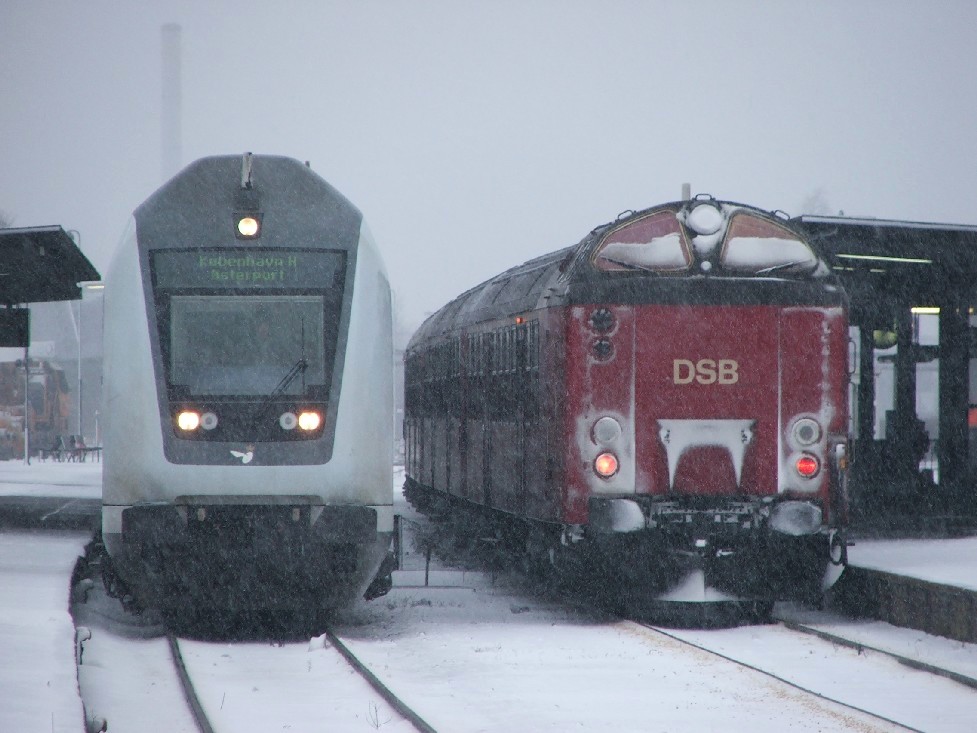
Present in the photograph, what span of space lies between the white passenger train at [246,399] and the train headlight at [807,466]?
3.23 metres

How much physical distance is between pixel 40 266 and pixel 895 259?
10.5m

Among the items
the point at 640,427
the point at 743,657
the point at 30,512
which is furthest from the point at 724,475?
the point at 30,512

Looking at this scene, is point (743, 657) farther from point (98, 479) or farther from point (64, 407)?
point (64, 407)

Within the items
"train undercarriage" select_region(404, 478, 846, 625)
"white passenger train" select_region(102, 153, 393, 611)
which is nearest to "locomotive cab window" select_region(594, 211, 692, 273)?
"train undercarriage" select_region(404, 478, 846, 625)

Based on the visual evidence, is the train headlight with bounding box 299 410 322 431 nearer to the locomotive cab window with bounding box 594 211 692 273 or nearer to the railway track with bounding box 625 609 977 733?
the locomotive cab window with bounding box 594 211 692 273

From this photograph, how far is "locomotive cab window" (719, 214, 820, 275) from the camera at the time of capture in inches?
459

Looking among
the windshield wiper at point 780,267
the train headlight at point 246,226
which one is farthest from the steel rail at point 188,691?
the windshield wiper at point 780,267

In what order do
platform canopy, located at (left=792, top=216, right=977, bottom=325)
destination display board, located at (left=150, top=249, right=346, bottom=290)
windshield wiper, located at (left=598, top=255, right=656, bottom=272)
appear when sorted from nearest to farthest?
destination display board, located at (left=150, top=249, right=346, bottom=290), windshield wiper, located at (left=598, top=255, right=656, bottom=272), platform canopy, located at (left=792, top=216, right=977, bottom=325)

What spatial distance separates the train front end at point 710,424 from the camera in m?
11.2

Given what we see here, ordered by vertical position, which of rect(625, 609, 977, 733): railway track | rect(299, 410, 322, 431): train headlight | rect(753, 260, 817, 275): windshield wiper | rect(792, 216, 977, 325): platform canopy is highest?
rect(792, 216, 977, 325): platform canopy

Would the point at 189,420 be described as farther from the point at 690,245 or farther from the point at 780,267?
the point at 780,267

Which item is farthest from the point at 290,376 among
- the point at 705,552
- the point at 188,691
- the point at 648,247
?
the point at 705,552

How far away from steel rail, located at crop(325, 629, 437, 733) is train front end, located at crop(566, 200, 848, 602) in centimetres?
219

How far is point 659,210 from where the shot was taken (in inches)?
463
